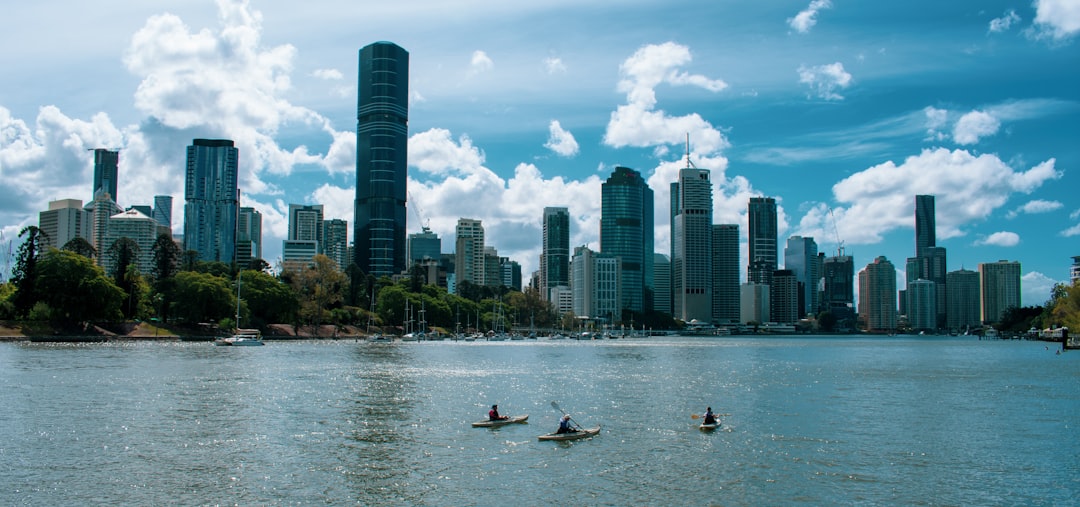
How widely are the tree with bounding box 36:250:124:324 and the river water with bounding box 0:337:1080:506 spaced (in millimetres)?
62152

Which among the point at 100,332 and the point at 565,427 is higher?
the point at 100,332

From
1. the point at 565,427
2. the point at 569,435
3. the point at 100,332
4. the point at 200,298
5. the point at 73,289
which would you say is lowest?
the point at 569,435

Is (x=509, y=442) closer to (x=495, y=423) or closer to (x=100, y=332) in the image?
(x=495, y=423)

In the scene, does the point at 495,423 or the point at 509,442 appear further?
the point at 495,423

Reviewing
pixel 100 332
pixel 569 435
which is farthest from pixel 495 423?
pixel 100 332

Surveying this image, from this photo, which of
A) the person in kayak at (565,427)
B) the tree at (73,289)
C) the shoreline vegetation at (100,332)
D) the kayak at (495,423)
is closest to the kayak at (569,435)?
the person in kayak at (565,427)

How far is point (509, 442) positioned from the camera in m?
54.4

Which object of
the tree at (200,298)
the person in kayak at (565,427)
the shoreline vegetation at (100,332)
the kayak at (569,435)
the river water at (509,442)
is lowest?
the river water at (509,442)

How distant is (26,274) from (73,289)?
16.4 m

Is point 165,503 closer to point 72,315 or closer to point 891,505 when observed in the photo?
point 891,505

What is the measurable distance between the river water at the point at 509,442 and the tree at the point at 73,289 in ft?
204

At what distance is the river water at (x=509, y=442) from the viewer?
41.1 metres

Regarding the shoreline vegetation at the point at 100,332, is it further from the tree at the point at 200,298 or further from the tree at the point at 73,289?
the tree at the point at 200,298

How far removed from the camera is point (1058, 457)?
5175cm
